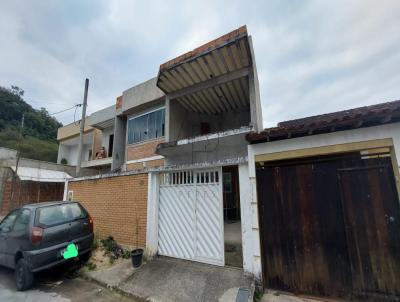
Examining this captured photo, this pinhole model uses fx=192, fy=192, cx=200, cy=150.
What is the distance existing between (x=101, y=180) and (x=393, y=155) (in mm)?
8398

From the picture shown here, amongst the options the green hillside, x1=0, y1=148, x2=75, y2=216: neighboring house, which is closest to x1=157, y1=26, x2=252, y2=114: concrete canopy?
x1=0, y1=148, x2=75, y2=216: neighboring house

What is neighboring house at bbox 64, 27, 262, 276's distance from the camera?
4996 mm

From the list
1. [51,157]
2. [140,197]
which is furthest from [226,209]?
[51,157]

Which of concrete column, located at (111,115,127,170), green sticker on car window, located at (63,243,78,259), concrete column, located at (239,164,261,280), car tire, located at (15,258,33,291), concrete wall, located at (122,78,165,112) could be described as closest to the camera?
concrete column, located at (239,164,261,280)

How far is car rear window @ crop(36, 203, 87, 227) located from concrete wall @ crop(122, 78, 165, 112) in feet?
23.6

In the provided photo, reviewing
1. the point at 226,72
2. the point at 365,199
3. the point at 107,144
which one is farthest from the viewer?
the point at 107,144

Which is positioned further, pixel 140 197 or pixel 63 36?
pixel 63 36

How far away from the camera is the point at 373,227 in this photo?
135 inches

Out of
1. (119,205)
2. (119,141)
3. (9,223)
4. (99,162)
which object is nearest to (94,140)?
(99,162)

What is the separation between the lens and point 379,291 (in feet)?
10.7

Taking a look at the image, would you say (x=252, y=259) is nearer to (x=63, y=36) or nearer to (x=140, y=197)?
(x=140, y=197)

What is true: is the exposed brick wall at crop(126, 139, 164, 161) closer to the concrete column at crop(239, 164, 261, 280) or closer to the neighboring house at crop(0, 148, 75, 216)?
the concrete column at crop(239, 164, 261, 280)

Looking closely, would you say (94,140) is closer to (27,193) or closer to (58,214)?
(27,193)

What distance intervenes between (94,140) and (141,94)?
10549 mm
